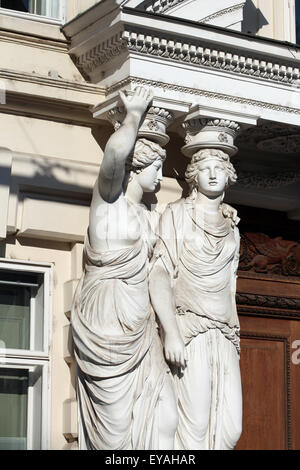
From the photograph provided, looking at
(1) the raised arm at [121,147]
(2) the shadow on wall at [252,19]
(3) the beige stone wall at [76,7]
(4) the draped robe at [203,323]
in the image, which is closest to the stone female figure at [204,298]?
(4) the draped robe at [203,323]

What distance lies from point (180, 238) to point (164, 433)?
118 cm

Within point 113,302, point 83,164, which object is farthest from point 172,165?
point 113,302

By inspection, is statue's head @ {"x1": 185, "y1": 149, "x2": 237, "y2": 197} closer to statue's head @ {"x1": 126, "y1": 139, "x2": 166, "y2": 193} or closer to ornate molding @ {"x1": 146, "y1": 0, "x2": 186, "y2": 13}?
statue's head @ {"x1": 126, "y1": 139, "x2": 166, "y2": 193}

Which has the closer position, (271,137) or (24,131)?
(24,131)

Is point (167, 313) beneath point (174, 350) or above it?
above

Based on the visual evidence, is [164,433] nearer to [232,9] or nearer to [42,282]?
[42,282]

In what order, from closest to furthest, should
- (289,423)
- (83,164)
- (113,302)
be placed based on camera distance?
(113,302)
(83,164)
(289,423)

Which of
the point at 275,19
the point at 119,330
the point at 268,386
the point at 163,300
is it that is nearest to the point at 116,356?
the point at 119,330

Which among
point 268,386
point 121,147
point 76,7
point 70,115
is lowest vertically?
point 268,386

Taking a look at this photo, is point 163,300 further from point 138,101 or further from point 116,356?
point 138,101

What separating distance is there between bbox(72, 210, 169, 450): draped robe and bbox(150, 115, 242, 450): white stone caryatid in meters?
0.16

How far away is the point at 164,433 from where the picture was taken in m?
7.95

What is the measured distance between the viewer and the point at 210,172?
8453 millimetres

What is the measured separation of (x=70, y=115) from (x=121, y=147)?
791mm
